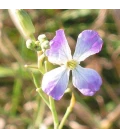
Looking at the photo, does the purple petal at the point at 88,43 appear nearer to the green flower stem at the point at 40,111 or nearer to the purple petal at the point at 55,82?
the purple petal at the point at 55,82

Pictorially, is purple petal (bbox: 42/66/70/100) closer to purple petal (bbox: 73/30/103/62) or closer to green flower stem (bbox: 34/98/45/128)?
purple petal (bbox: 73/30/103/62)

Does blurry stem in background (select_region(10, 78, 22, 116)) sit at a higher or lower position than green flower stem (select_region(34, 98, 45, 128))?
higher

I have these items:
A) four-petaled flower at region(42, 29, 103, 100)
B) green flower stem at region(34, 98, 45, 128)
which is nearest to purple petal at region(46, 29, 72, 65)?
four-petaled flower at region(42, 29, 103, 100)

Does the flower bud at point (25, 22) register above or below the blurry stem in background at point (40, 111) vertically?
above

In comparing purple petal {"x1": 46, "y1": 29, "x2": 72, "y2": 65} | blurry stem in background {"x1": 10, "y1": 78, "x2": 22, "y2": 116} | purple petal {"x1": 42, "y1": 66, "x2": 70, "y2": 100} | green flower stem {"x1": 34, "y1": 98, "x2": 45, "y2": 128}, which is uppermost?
purple petal {"x1": 46, "y1": 29, "x2": 72, "y2": 65}

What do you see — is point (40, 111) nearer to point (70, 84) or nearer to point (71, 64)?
point (70, 84)

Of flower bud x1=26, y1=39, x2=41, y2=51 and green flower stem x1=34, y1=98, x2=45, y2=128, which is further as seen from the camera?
green flower stem x1=34, y1=98, x2=45, y2=128

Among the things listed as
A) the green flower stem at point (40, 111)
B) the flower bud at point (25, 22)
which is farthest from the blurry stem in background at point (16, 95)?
the flower bud at point (25, 22)

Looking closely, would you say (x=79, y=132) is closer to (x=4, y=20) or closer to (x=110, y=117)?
(x=110, y=117)
